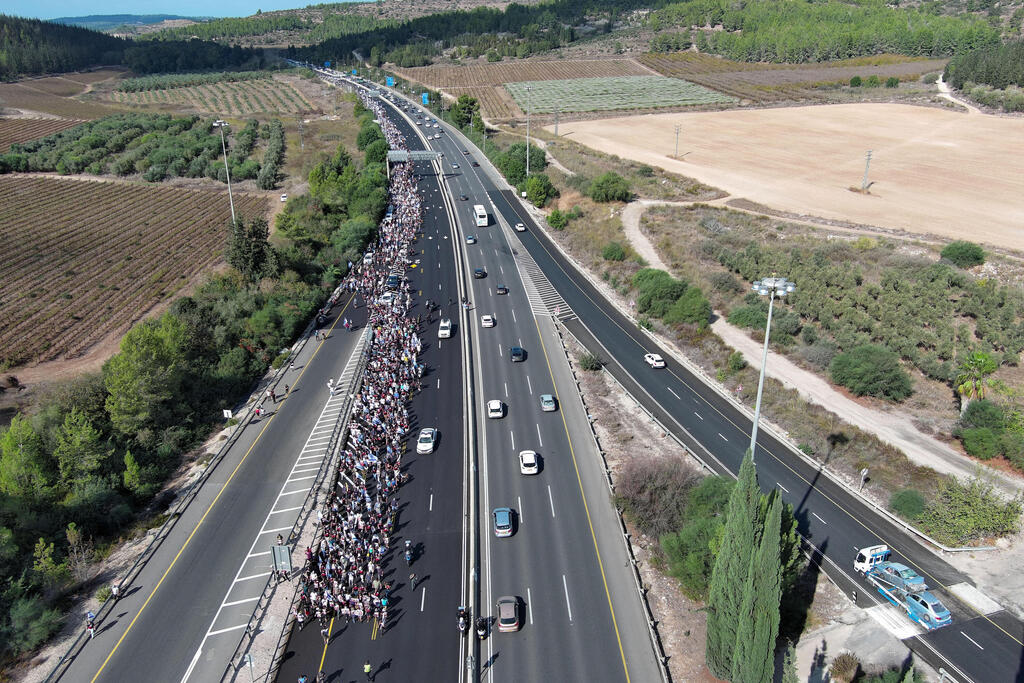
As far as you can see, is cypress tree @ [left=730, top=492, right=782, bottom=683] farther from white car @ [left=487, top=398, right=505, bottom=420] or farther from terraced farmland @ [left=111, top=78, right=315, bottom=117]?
terraced farmland @ [left=111, top=78, right=315, bottom=117]

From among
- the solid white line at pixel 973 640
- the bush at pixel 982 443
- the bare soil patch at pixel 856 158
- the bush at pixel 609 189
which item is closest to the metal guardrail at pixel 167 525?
the solid white line at pixel 973 640

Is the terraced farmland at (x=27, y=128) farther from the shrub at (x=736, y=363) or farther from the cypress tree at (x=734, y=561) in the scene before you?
the cypress tree at (x=734, y=561)

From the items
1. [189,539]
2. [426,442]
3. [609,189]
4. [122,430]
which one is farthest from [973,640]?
[609,189]

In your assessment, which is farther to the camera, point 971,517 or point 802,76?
point 802,76

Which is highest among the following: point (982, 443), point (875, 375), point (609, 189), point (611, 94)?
point (611, 94)

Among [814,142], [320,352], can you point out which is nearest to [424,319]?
[320,352]

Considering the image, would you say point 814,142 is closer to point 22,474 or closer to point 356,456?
point 356,456

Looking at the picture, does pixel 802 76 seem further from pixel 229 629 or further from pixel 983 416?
pixel 229 629

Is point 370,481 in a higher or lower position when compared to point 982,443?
lower
